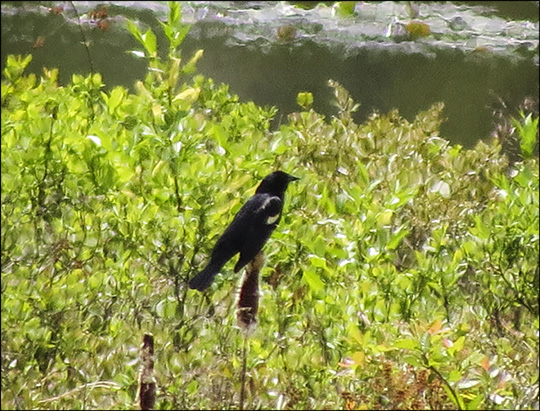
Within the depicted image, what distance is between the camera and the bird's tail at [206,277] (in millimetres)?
1449

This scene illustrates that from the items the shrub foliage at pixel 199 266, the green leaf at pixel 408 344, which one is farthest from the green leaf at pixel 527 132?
the green leaf at pixel 408 344

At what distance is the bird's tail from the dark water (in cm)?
28

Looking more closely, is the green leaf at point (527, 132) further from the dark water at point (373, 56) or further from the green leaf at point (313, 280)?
the green leaf at point (313, 280)

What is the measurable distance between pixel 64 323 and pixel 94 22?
48 centimetres

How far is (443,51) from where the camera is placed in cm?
154

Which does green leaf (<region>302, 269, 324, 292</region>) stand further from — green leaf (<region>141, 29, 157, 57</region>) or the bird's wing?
green leaf (<region>141, 29, 157, 57</region>)

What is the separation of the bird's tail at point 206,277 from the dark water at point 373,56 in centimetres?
28

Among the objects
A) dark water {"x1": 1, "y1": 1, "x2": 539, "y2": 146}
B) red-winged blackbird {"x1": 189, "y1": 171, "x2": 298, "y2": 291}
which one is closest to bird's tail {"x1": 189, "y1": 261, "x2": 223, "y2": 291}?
red-winged blackbird {"x1": 189, "y1": 171, "x2": 298, "y2": 291}

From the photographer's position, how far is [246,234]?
1.44 meters

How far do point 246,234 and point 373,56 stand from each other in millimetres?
369

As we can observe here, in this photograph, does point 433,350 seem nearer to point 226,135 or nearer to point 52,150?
point 226,135

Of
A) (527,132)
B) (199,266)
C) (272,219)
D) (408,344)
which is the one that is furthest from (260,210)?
(527,132)

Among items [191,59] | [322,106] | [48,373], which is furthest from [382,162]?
[48,373]

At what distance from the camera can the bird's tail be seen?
4.75 feet
